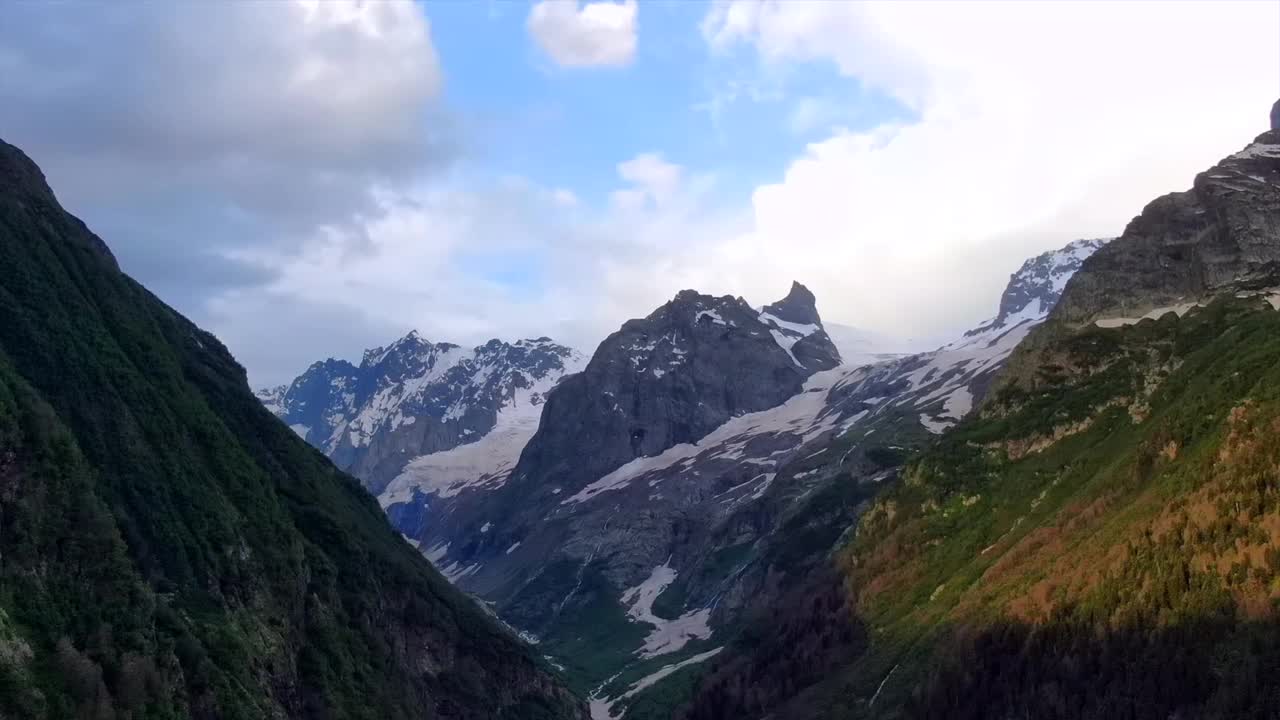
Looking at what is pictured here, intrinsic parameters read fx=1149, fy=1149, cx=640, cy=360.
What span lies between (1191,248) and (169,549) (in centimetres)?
15512

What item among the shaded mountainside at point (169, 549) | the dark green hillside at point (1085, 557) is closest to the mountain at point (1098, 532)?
the dark green hillside at point (1085, 557)

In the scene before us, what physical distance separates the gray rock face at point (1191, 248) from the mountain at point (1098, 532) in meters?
0.38

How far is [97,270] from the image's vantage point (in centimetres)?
14988

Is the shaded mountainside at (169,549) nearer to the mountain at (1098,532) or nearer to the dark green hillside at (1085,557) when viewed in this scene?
the mountain at (1098,532)

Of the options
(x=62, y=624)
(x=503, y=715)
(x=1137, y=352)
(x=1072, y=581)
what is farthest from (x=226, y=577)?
(x=1137, y=352)

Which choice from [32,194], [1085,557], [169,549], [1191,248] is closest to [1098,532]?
[1085,557]

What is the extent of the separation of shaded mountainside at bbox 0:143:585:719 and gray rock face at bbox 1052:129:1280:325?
373 ft

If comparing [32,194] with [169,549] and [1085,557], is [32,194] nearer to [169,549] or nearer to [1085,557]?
[169,549]

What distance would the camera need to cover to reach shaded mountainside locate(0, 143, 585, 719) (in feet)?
298

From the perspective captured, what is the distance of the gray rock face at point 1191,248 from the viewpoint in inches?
6895

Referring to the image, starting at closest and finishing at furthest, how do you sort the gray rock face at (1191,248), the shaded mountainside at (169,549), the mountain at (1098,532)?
the mountain at (1098,532) → the shaded mountainside at (169,549) → the gray rock face at (1191,248)

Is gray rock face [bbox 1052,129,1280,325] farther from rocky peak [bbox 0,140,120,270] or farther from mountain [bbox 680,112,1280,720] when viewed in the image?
rocky peak [bbox 0,140,120,270]

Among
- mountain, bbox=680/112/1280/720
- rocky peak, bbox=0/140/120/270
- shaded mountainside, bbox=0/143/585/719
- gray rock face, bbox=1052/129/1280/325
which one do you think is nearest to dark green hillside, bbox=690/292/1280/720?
mountain, bbox=680/112/1280/720

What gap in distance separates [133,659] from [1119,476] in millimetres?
88150
